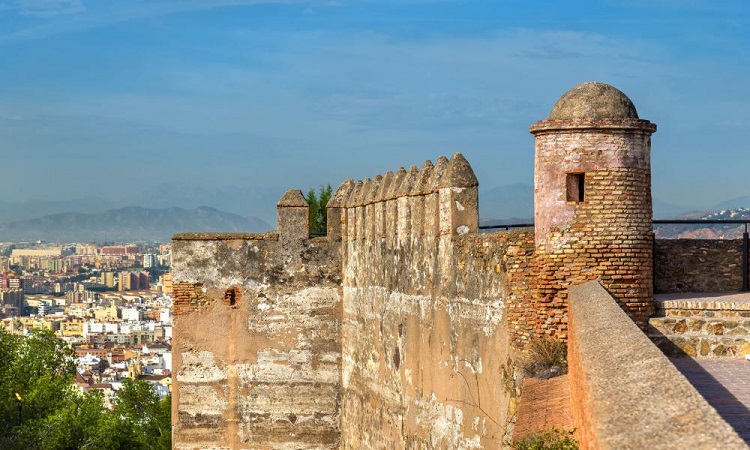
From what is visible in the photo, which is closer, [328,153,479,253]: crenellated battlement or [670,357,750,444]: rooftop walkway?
[670,357,750,444]: rooftop walkway

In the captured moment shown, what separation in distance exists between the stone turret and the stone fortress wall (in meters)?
0.01

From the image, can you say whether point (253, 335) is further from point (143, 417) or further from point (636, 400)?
point (636, 400)

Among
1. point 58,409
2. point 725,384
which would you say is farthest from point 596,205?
point 58,409

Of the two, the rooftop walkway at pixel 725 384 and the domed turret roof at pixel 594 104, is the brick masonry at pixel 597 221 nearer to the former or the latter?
the domed turret roof at pixel 594 104

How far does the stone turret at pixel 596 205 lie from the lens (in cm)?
1177

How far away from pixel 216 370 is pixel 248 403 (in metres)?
0.75

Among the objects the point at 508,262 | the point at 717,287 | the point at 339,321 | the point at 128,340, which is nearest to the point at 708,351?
the point at 508,262

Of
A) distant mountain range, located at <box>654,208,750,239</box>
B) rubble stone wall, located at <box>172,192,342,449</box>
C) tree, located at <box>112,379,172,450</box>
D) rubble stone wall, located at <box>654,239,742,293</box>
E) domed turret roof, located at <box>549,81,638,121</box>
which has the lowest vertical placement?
tree, located at <box>112,379,172,450</box>

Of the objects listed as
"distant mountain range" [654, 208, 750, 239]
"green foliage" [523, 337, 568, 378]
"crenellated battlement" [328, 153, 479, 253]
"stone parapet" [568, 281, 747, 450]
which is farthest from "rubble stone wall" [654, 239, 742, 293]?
"stone parapet" [568, 281, 747, 450]

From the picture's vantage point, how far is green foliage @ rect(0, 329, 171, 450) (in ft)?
104

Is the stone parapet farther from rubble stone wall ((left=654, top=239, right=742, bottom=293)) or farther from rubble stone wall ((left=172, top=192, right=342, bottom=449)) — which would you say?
rubble stone wall ((left=172, top=192, right=342, bottom=449))

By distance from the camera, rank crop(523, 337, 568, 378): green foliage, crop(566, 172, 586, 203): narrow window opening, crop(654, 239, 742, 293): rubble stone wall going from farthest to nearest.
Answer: crop(654, 239, 742, 293): rubble stone wall
crop(566, 172, 586, 203): narrow window opening
crop(523, 337, 568, 378): green foliage

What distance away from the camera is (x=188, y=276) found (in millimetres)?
22078

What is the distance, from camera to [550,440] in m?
9.45
